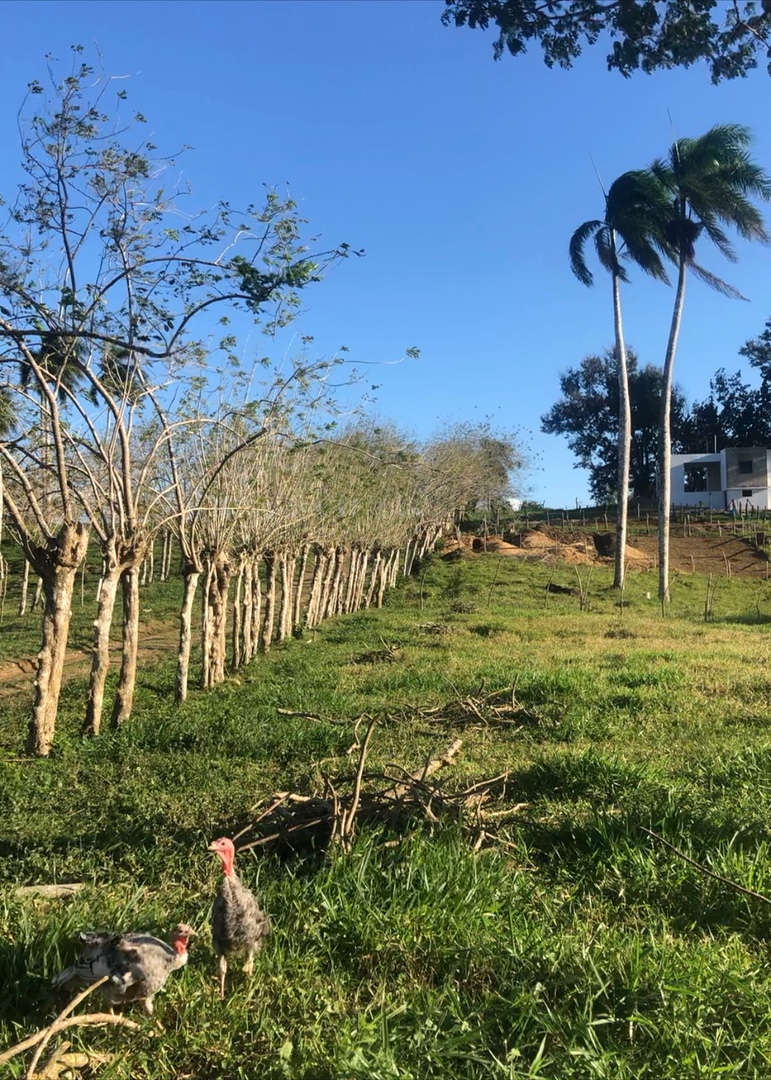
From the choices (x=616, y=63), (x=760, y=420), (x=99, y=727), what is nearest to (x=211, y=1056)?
(x=616, y=63)

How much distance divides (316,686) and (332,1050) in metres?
8.66

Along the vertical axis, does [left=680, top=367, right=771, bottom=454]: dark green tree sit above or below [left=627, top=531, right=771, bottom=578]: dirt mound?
above

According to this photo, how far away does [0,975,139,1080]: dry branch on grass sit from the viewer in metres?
2.52

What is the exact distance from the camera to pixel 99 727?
935 cm

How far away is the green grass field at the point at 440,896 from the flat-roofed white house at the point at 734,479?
43021 millimetres

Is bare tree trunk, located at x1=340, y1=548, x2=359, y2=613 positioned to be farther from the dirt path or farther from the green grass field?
the green grass field

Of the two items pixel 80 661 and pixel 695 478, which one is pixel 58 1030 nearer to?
pixel 80 661

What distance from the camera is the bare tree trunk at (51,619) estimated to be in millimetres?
8305

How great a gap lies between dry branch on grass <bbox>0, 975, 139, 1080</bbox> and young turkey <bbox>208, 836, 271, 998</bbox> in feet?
1.26

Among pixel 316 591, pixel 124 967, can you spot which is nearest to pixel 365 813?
pixel 124 967

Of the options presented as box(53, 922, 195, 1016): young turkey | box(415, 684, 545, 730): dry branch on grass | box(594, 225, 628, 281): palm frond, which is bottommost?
box(415, 684, 545, 730): dry branch on grass

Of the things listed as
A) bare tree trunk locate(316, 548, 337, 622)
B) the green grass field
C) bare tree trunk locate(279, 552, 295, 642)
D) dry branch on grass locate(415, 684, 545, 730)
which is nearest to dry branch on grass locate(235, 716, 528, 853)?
the green grass field

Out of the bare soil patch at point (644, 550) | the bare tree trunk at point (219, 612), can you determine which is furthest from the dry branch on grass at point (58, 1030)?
the bare soil patch at point (644, 550)

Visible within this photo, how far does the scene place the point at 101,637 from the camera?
30.2 feet
